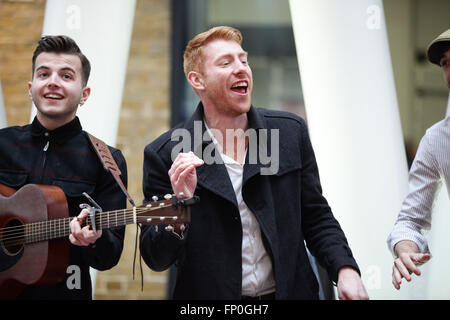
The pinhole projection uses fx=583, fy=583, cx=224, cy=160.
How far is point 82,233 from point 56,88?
57 cm

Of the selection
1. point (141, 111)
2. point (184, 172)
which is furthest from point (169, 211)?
point (141, 111)

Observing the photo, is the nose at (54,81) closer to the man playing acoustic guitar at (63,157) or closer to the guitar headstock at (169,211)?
the man playing acoustic guitar at (63,157)

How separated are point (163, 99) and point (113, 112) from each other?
5.78 feet

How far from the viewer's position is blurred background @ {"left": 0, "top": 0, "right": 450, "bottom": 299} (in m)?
3.84

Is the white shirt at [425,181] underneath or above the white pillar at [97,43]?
underneath

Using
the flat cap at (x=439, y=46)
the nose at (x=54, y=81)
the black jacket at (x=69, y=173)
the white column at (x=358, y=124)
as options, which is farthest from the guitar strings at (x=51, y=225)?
the flat cap at (x=439, y=46)

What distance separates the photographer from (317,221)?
206 centimetres

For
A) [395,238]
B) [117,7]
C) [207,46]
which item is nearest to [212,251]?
[395,238]

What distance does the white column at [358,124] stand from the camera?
2342 millimetres

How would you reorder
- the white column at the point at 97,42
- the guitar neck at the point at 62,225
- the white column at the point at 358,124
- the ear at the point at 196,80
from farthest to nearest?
the white column at the point at 97,42 → the white column at the point at 358,124 → the ear at the point at 196,80 → the guitar neck at the point at 62,225

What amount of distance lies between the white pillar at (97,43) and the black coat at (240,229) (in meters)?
0.48

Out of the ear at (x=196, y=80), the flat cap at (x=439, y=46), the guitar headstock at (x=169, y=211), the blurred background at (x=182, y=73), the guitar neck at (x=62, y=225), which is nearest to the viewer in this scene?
the guitar headstock at (x=169, y=211)

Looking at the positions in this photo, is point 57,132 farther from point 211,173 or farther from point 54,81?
point 211,173

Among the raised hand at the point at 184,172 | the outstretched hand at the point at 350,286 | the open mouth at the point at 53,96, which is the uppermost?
the open mouth at the point at 53,96
